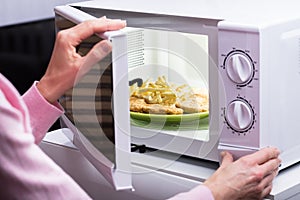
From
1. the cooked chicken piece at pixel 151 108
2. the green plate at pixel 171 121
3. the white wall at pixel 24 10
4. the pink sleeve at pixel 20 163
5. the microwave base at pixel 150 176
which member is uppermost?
the white wall at pixel 24 10

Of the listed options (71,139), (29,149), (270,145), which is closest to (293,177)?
(270,145)

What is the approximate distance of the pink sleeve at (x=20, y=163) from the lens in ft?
2.48

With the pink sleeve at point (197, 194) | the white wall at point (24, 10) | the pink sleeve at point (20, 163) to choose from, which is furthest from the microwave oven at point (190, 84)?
the white wall at point (24, 10)

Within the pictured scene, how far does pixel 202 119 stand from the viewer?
1.32 m

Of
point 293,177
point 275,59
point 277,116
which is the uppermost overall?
point 275,59

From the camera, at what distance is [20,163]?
77 centimetres

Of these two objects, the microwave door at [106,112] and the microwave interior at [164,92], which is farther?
the microwave interior at [164,92]

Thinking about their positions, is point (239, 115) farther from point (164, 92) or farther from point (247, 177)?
point (164, 92)

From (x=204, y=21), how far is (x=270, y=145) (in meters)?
0.25

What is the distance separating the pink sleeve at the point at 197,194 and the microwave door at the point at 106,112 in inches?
4.2

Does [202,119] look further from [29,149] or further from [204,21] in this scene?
[29,149]

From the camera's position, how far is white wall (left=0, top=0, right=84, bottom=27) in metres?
1.79

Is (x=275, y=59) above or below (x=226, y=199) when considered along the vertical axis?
above

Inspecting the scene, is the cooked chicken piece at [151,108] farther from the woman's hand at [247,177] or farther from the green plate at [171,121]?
the woman's hand at [247,177]
